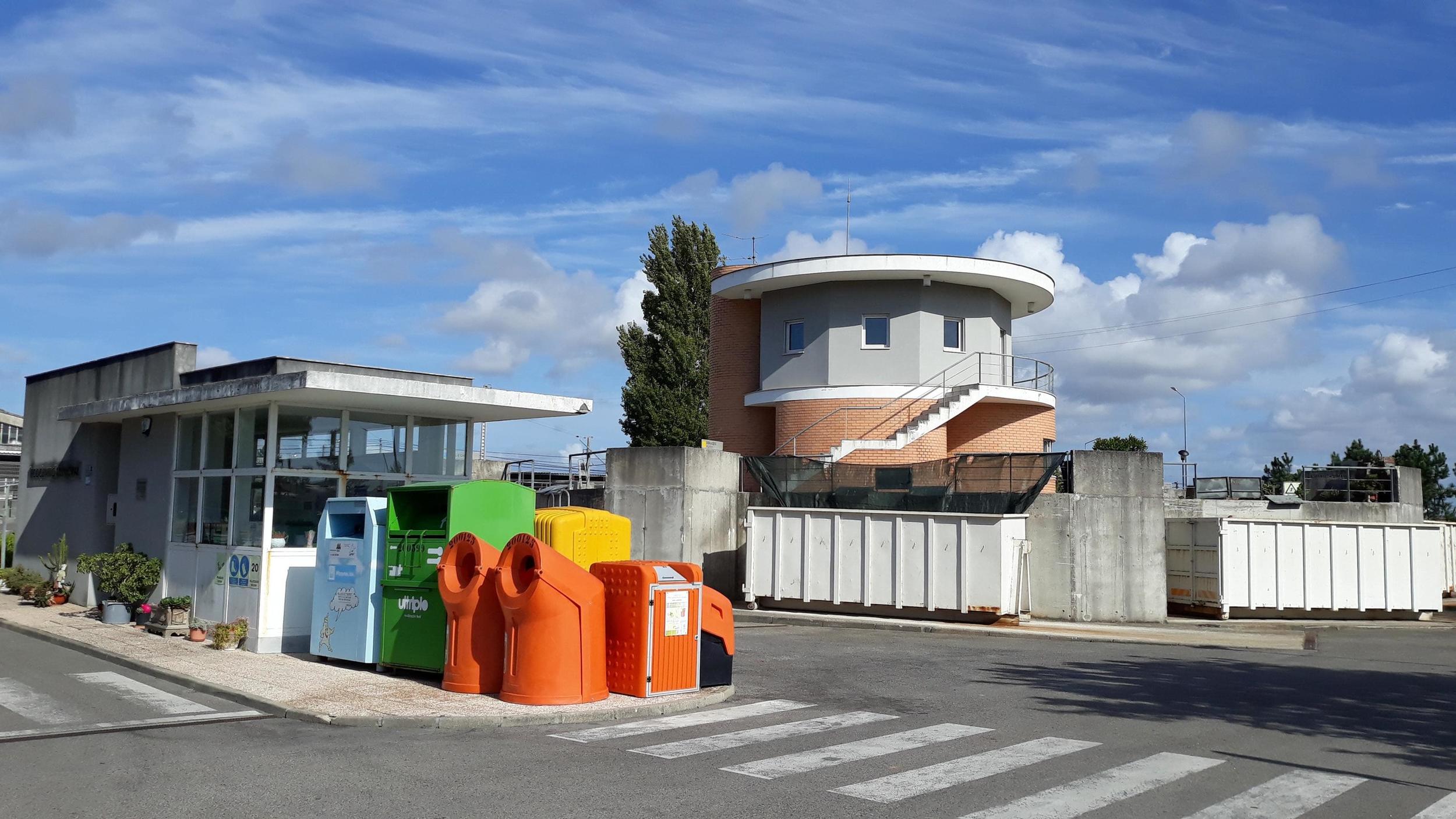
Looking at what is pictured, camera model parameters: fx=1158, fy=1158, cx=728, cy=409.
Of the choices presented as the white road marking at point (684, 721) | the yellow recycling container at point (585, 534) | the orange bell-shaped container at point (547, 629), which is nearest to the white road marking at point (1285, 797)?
the white road marking at point (684, 721)

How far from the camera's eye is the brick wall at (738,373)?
3584 centimetres

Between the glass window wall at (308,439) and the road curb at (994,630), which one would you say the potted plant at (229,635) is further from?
the road curb at (994,630)

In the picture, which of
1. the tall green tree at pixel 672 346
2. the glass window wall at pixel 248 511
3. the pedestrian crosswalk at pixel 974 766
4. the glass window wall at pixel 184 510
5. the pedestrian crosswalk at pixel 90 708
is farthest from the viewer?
the tall green tree at pixel 672 346

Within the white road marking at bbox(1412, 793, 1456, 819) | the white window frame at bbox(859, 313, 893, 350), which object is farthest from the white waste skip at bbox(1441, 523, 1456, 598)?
the white road marking at bbox(1412, 793, 1456, 819)

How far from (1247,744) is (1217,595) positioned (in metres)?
15.7

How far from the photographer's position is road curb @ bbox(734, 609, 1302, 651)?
2000cm

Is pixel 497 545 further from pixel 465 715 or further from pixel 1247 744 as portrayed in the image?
pixel 1247 744

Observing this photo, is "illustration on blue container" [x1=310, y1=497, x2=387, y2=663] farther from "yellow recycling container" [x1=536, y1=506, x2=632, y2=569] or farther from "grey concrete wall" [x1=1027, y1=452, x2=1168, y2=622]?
"grey concrete wall" [x1=1027, y1=452, x2=1168, y2=622]

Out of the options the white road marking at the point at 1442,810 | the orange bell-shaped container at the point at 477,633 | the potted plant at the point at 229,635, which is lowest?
the white road marking at the point at 1442,810

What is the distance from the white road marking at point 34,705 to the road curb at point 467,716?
1.47 m

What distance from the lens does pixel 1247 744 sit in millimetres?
10367

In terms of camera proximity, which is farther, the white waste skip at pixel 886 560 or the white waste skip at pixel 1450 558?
the white waste skip at pixel 1450 558

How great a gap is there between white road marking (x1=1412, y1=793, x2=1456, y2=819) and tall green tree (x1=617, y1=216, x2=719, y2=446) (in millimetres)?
40111

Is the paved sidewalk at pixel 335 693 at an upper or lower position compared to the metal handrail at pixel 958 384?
lower
